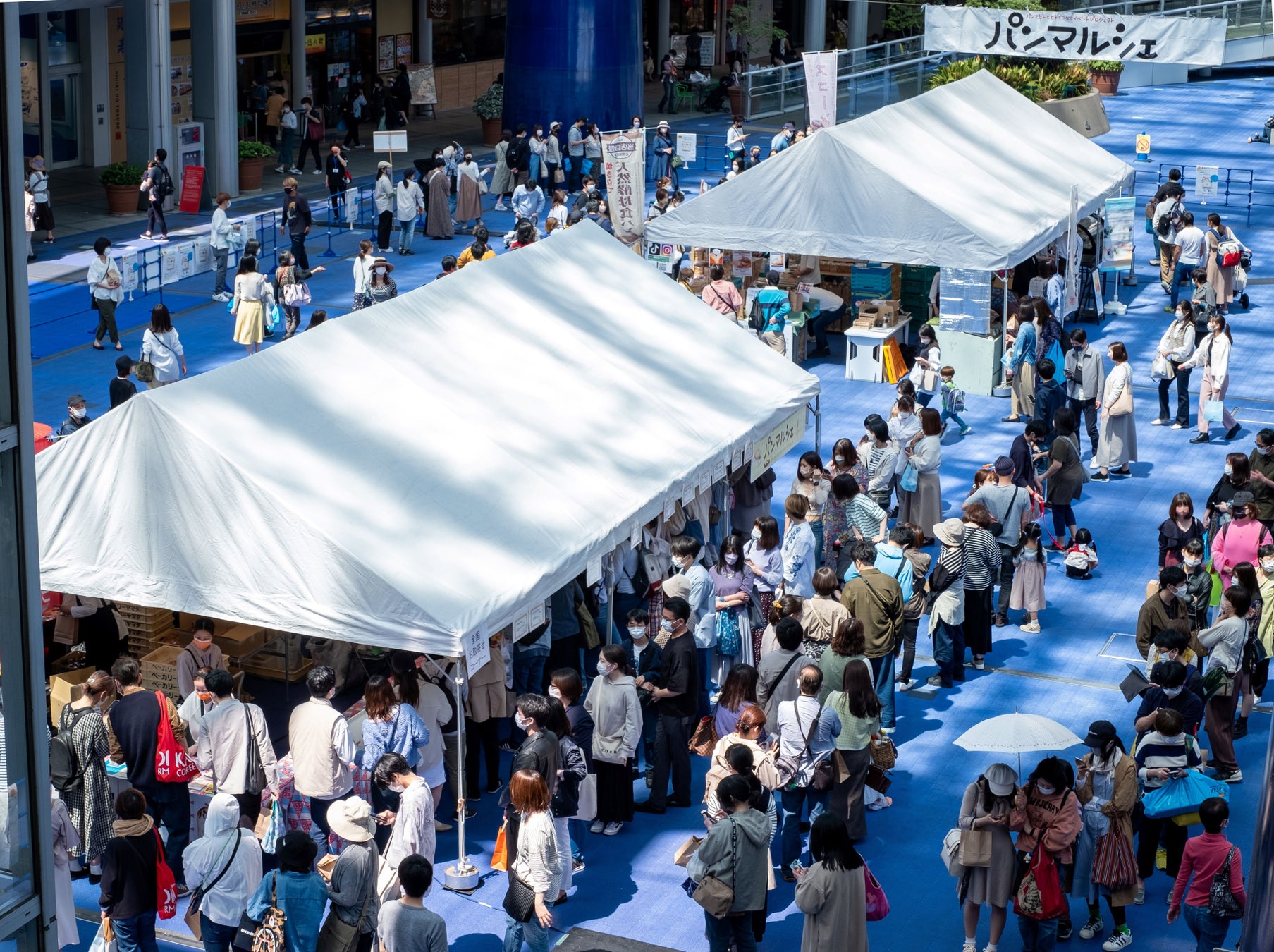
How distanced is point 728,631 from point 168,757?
3.92m

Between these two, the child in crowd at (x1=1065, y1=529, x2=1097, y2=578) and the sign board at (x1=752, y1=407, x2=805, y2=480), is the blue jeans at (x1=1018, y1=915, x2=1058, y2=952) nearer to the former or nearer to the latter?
the sign board at (x1=752, y1=407, x2=805, y2=480)

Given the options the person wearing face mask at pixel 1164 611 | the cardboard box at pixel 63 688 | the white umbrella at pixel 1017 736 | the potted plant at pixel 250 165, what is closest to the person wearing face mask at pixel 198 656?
the cardboard box at pixel 63 688

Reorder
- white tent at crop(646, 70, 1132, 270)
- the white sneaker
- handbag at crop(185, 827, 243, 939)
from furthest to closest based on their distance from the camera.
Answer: white tent at crop(646, 70, 1132, 270) → the white sneaker → handbag at crop(185, 827, 243, 939)

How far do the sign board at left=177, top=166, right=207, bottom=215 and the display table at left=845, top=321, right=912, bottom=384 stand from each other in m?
14.1

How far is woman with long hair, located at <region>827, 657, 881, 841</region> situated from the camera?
31.0 feet

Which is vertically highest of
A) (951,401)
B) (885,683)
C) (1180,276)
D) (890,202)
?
(890,202)

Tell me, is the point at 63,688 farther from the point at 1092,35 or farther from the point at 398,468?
the point at 1092,35

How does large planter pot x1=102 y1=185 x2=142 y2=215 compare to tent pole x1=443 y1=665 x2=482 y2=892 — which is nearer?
tent pole x1=443 y1=665 x2=482 y2=892

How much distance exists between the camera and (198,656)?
33.6 ft

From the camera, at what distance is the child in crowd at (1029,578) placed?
13.4m

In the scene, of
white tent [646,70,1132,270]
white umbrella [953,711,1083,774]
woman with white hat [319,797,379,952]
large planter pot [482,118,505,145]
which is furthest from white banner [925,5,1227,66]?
woman with white hat [319,797,379,952]

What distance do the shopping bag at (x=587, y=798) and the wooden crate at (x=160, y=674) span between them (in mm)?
2992

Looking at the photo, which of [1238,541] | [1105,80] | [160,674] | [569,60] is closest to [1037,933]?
[1238,541]

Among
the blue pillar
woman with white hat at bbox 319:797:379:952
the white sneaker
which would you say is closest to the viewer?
woman with white hat at bbox 319:797:379:952
